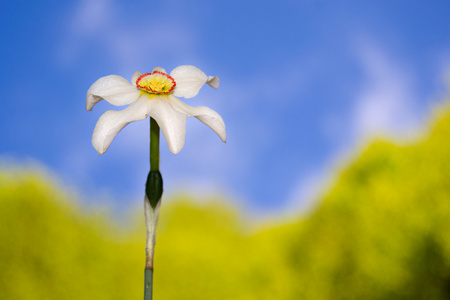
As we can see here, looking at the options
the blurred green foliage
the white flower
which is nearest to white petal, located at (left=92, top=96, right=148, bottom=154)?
the white flower

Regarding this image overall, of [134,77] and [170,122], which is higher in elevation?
[134,77]

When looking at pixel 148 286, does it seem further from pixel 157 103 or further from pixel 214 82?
pixel 214 82

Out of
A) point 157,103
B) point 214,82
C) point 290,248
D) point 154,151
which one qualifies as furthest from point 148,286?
point 290,248

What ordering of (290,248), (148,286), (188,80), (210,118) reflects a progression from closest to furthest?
(148,286), (210,118), (188,80), (290,248)

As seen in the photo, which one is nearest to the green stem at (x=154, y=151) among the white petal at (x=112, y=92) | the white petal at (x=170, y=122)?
the white petal at (x=170, y=122)

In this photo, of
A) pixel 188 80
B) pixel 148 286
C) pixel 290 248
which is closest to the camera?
pixel 148 286

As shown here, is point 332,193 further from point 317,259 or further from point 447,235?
point 447,235

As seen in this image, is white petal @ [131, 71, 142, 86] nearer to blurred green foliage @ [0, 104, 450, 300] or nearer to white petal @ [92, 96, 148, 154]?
white petal @ [92, 96, 148, 154]
